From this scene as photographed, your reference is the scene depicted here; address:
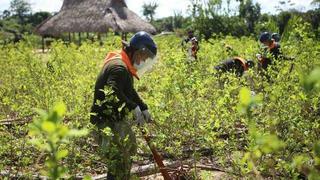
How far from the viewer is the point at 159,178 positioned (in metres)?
5.62

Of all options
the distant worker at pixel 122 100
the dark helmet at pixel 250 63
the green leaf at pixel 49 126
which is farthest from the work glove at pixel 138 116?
the dark helmet at pixel 250 63

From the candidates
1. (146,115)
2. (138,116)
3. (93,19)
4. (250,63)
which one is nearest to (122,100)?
(138,116)

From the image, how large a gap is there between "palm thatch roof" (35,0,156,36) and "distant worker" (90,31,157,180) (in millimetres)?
24361

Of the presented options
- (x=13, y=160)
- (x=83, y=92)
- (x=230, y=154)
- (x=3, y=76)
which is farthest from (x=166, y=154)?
(x=3, y=76)

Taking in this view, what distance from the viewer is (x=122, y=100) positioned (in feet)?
14.6

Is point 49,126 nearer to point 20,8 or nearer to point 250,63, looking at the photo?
point 250,63

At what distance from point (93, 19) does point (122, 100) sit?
85.3ft

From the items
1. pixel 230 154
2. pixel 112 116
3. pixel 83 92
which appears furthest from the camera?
pixel 83 92

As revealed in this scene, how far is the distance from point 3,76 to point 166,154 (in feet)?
22.1

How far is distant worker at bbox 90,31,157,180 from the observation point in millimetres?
4394

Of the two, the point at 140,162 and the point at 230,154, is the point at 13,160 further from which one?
the point at 230,154

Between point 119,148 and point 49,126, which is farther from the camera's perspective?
point 119,148

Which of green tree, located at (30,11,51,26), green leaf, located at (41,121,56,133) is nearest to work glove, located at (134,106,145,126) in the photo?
green leaf, located at (41,121,56,133)

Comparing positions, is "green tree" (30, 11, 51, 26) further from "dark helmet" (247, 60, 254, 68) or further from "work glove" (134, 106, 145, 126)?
"work glove" (134, 106, 145, 126)
